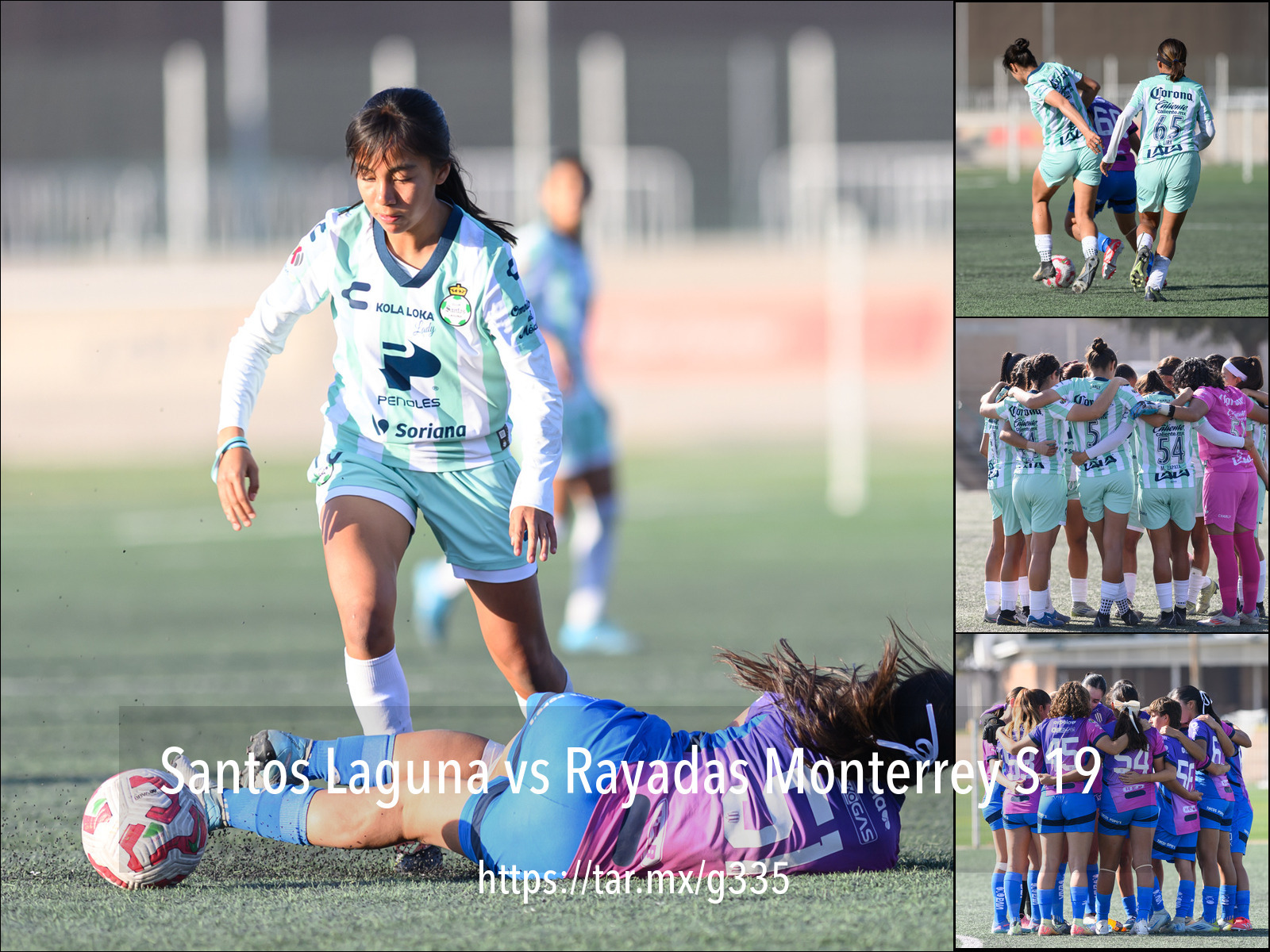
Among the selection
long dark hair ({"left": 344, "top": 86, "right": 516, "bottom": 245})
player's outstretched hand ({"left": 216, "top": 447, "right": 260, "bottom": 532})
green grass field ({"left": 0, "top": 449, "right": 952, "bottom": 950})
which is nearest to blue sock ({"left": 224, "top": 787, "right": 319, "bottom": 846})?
green grass field ({"left": 0, "top": 449, "right": 952, "bottom": 950})

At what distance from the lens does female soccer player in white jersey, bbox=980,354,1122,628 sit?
288cm

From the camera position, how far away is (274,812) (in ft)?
11.3

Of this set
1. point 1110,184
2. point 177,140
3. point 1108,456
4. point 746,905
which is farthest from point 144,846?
point 177,140

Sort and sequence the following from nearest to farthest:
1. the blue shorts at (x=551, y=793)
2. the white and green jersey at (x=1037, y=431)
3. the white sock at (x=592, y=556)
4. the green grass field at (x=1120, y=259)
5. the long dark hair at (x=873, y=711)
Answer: the white and green jersey at (x=1037, y=431), the green grass field at (x=1120, y=259), the blue shorts at (x=551, y=793), the long dark hair at (x=873, y=711), the white sock at (x=592, y=556)

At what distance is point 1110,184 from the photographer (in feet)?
9.91

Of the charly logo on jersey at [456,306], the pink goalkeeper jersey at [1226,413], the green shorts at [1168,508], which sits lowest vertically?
the green shorts at [1168,508]

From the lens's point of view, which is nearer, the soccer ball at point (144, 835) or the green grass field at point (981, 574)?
the green grass field at point (981, 574)

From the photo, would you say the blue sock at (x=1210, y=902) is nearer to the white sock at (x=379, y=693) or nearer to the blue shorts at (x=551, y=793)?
the blue shorts at (x=551, y=793)

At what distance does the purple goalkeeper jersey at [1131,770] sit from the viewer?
299 cm

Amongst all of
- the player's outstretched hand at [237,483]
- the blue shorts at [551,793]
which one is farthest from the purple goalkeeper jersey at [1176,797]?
the player's outstretched hand at [237,483]

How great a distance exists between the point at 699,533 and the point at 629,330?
5798 millimetres

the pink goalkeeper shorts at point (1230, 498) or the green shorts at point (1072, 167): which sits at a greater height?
the green shorts at point (1072, 167)

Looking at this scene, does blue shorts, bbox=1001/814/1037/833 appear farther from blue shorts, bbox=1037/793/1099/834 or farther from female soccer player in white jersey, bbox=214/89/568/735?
female soccer player in white jersey, bbox=214/89/568/735

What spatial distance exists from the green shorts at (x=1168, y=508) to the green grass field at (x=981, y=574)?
2.8 inches
